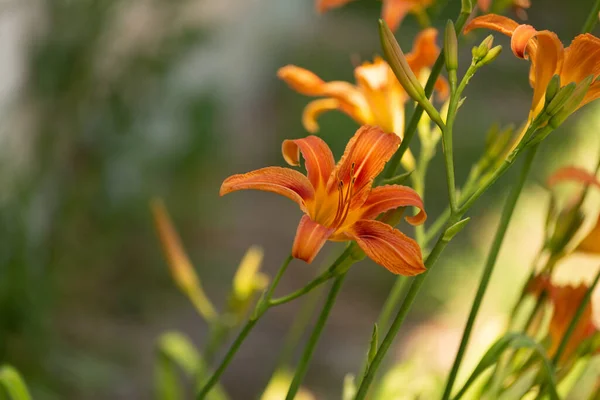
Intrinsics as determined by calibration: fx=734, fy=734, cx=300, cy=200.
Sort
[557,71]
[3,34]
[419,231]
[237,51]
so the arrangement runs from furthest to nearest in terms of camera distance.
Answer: [237,51] → [3,34] → [419,231] → [557,71]

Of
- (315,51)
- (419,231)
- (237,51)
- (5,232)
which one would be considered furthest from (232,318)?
(315,51)

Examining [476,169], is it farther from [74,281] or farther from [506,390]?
[74,281]

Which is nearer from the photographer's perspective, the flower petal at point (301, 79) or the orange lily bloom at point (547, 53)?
the orange lily bloom at point (547, 53)

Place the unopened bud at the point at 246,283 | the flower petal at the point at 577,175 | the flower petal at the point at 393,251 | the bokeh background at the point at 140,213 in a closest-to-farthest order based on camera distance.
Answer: the flower petal at the point at 393,251
the flower petal at the point at 577,175
the unopened bud at the point at 246,283
the bokeh background at the point at 140,213

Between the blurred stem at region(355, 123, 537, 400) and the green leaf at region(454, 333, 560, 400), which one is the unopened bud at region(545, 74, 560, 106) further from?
the green leaf at region(454, 333, 560, 400)

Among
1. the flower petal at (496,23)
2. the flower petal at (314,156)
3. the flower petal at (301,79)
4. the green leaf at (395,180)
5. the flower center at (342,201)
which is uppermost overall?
the flower petal at (496,23)

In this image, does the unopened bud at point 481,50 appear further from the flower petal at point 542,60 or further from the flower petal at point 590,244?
the flower petal at point 590,244

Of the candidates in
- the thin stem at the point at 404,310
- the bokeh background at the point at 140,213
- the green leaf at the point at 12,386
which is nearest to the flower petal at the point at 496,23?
the thin stem at the point at 404,310
